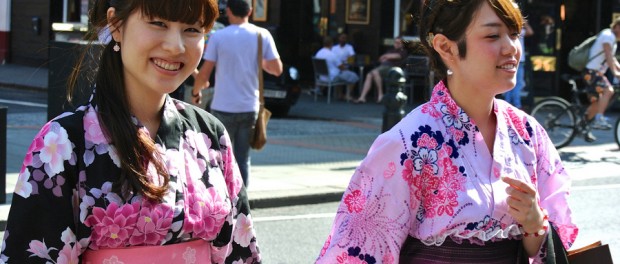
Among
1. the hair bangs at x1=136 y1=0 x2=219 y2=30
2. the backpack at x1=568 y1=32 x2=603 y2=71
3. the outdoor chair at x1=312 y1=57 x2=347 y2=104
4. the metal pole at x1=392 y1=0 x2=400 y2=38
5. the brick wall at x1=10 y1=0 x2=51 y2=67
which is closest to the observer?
the hair bangs at x1=136 y1=0 x2=219 y2=30

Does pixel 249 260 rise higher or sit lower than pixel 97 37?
lower

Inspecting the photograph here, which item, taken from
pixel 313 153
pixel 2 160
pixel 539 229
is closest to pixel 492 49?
pixel 539 229

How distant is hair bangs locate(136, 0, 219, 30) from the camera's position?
110 inches

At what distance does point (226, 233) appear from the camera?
2932mm

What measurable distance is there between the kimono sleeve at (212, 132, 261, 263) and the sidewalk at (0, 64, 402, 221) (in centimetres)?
559

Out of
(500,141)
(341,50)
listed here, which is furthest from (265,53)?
(341,50)

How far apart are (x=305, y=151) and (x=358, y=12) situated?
36.3ft

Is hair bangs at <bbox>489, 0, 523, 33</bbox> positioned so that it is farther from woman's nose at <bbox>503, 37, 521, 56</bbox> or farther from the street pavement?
the street pavement

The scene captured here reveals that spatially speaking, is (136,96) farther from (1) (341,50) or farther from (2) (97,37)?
(1) (341,50)

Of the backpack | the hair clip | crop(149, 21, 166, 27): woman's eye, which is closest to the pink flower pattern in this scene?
the hair clip

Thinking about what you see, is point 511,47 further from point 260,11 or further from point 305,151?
point 260,11

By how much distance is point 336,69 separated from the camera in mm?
22188

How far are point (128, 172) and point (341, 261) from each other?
75 centimetres

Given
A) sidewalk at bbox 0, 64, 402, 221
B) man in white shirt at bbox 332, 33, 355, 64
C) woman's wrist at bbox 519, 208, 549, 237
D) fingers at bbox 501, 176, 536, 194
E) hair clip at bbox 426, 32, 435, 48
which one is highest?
hair clip at bbox 426, 32, 435, 48
